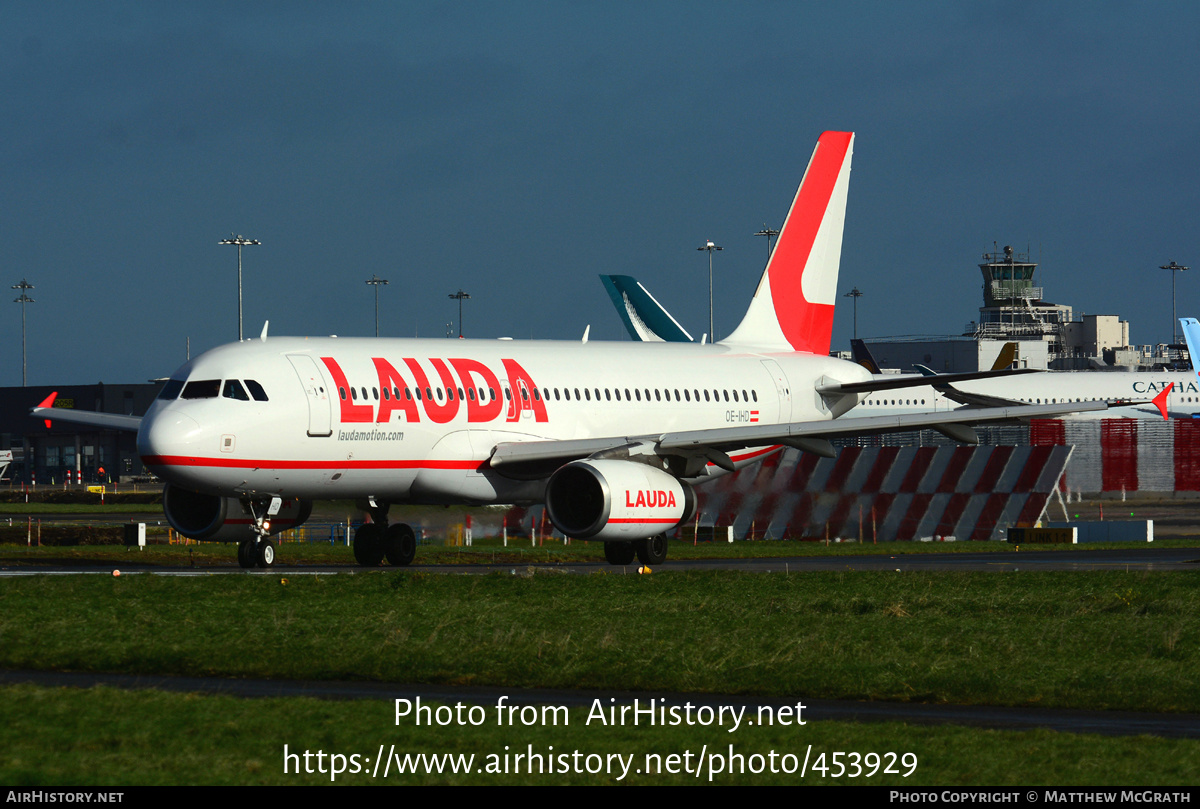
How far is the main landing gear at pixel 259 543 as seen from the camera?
3102cm

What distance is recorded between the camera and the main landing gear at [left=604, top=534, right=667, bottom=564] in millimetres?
33406

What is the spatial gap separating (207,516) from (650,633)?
589 inches

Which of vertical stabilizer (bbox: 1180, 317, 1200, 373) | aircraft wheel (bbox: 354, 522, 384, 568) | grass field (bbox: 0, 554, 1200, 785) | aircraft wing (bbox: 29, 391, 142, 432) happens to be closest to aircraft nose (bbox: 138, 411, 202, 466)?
grass field (bbox: 0, 554, 1200, 785)

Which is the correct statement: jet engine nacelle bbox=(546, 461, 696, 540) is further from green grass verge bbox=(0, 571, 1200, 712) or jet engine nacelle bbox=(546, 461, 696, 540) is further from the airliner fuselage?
green grass verge bbox=(0, 571, 1200, 712)

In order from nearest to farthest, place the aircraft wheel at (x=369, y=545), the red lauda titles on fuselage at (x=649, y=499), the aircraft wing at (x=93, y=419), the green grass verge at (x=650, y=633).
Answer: the green grass verge at (x=650, y=633) < the red lauda titles on fuselage at (x=649, y=499) < the aircraft wheel at (x=369, y=545) < the aircraft wing at (x=93, y=419)

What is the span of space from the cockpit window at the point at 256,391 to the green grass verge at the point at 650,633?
194 inches

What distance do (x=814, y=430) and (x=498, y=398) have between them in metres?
6.53

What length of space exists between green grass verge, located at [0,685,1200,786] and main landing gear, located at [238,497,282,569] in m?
16.6

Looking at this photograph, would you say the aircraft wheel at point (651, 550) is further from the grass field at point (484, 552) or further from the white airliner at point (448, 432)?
the grass field at point (484, 552)

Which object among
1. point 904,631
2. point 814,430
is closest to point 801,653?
point 904,631

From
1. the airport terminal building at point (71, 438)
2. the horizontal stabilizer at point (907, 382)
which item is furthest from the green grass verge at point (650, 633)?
the airport terminal building at point (71, 438)

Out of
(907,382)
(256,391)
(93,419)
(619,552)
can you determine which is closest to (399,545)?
(619,552)

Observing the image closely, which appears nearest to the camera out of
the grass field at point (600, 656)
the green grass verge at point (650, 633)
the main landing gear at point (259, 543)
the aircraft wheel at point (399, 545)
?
the grass field at point (600, 656)

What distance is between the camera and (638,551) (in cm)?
3362
